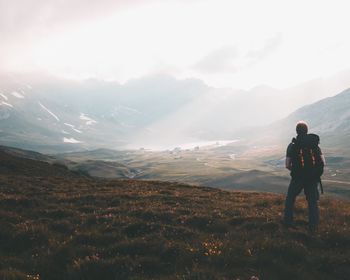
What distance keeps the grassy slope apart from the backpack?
2357 millimetres

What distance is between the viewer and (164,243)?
44.7 feet

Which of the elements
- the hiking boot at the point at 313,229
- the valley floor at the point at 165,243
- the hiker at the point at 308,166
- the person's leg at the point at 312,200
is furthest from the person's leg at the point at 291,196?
the hiking boot at the point at 313,229

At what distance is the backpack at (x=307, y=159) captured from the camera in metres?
15.4

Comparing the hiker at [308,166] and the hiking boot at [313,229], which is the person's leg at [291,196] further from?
the hiking boot at [313,229]

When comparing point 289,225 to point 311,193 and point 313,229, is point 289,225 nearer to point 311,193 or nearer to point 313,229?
point 313,229

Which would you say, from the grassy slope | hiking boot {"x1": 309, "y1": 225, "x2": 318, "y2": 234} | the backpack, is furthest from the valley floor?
the backpack

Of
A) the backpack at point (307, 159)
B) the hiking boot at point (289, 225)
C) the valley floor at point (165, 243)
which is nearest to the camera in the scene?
the valley floor at point (165, 243)

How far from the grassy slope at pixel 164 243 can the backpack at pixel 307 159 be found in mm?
2357

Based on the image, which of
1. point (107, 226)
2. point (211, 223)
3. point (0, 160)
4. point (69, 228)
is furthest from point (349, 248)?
point (0, 160)

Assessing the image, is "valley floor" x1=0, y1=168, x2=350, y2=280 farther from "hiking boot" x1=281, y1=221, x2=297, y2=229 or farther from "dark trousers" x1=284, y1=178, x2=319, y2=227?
"dark trousers" x1=284, y1=178, x2=319, y2=227

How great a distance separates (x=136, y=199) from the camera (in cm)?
2378

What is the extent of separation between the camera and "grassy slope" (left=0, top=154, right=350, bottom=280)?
11.5m

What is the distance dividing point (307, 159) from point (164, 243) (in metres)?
6.85

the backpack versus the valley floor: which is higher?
the backpack
